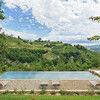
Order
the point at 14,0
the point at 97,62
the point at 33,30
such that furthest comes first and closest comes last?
1. the point at 33,30
2. the point at 97,62
3. the point at 14,0

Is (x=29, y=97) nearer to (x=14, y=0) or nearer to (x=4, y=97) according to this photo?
(x=4, y=97)

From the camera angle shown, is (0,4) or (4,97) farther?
(0,4)

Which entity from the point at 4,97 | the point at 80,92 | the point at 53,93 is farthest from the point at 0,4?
the point at 80,92

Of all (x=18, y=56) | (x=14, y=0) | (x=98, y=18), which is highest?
(x=14, y=0)

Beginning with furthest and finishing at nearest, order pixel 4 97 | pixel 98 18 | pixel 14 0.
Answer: pixel 14 0
pixel 4 97
pixel 98 18

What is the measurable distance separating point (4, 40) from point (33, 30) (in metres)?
44.4

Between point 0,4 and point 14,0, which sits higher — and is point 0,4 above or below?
below

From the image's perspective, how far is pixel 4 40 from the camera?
8.93 m

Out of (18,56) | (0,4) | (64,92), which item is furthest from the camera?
(18,56)

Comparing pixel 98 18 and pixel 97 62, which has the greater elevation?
pixel 98 18

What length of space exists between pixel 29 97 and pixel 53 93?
6.33 ft

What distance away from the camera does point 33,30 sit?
52.1 meters

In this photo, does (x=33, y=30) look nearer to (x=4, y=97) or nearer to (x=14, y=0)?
(x=14, y=0)

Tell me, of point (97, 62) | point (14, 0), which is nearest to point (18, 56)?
point (14, 0)
